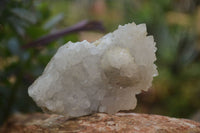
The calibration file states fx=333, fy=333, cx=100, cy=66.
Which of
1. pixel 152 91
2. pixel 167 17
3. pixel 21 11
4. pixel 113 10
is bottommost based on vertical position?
pixel 21 11

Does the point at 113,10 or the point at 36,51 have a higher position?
the point at 113,10

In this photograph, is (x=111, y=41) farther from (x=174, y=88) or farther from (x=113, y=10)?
(x=113, y=10)

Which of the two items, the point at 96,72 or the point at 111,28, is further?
the point at 111,28

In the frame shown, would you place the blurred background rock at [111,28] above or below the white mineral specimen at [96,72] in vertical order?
above

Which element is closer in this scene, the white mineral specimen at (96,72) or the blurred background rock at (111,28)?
the white mineral specimen at (96,72)

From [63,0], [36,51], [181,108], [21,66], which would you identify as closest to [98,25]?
[36,51]

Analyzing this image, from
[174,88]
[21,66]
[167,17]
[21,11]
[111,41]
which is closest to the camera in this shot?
[111,41]
